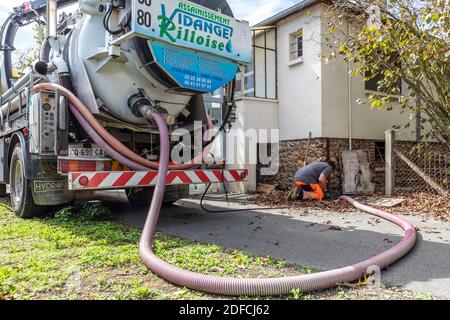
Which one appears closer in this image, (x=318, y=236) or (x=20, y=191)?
(x=318, y=236)

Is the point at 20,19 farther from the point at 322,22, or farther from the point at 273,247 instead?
the point at 273,247

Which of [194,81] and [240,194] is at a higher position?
[194,81]

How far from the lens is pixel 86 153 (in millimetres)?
4887

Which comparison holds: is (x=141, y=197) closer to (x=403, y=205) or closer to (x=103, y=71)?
(x=103, y=71)

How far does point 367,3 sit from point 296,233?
17.1ft

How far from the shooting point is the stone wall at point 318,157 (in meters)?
9.72

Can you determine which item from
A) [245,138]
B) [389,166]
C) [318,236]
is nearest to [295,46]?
[245,138]

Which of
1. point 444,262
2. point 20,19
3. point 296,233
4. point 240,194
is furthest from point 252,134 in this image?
point 444,262

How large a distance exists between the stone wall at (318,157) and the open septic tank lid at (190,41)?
501 cm

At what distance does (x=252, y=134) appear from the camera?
10.4 meters

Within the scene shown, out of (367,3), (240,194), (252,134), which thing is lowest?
(240,194)

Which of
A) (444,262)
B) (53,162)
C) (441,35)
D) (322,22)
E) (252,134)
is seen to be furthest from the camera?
(252,134)

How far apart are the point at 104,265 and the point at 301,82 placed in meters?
8.27

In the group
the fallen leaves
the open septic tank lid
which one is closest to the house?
the fallen leaves
